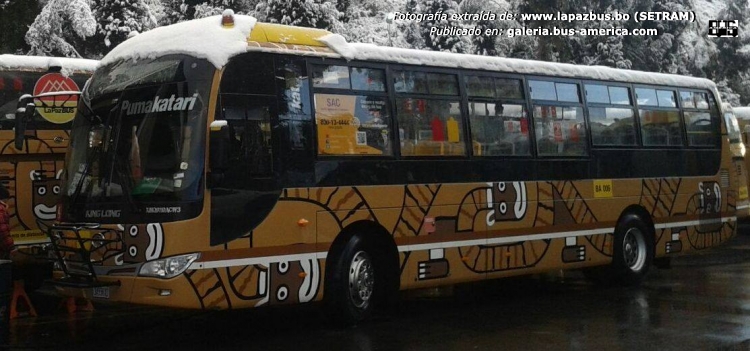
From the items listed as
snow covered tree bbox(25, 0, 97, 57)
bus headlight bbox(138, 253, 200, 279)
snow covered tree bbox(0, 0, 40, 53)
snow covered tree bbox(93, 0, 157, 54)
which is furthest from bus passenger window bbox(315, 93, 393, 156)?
snow covered tree bbox(0, 0, 40, 53)

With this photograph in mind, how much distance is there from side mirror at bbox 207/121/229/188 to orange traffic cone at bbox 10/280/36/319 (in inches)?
181

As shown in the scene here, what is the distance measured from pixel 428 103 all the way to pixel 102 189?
4065 mm

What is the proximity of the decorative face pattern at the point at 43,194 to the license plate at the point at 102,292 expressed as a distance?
3.97 metres

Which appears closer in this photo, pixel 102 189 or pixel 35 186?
pixel 102 189

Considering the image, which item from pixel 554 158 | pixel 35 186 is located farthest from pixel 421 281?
pixel 35 186

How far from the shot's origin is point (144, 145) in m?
9.69

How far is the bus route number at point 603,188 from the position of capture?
1422 cm

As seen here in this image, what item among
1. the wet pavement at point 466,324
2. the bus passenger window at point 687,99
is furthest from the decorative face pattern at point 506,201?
the bus passenger window at point 687,99

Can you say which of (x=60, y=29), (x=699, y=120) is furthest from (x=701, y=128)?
(x=60, y=29)

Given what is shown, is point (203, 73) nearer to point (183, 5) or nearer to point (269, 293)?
point (269, 293)

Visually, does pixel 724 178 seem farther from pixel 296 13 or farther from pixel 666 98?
pixel 296 13

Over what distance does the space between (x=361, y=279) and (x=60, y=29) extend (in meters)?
21.2

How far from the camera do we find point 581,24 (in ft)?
123

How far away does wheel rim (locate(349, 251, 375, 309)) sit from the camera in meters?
11.0
